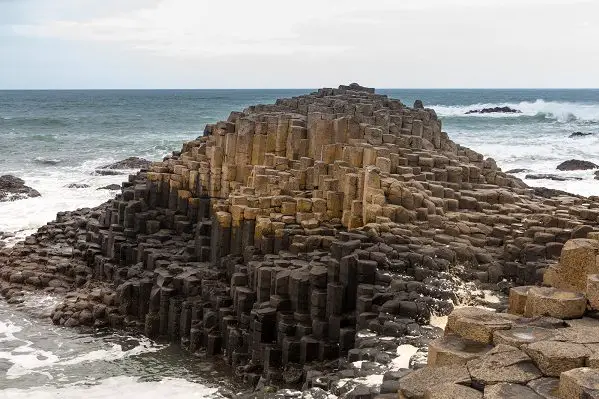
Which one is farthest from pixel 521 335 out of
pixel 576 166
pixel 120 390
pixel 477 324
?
pixel 576 166

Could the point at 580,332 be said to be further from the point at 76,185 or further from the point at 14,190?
the point at 76,185

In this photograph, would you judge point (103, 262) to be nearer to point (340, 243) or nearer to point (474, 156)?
point (340, 243)

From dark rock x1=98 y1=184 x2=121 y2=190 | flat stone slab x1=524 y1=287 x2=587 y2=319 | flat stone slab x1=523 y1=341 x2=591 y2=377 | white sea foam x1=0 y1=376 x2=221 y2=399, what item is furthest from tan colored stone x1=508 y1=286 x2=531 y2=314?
dark rock x1=98 y1=184 x2=121 y2=190

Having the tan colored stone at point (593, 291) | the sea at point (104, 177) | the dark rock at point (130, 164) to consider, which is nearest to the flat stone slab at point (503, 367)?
the tan colored stone at point (593, 291)

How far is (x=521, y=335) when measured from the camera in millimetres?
8336

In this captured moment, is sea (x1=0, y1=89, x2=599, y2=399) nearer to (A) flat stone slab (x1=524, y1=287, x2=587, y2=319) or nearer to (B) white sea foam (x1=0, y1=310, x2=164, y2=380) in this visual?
(B) white sea foam (x1=0, y1=310, x2=164, y2=380)

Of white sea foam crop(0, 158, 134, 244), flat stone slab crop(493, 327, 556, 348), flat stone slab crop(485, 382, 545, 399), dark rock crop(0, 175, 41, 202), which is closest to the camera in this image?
flat stone slab crop(485, 382, 545, 399)

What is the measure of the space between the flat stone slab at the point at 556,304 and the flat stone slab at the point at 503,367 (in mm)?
1372

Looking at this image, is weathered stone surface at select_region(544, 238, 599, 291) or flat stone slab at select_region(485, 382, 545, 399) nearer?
flat stone slab at select_region(485, 382, 545, 399)

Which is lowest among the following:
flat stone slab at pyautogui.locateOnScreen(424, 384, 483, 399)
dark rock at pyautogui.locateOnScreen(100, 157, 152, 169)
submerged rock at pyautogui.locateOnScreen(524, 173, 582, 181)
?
dark rock at pyautogui.locateOnScreen(100, 157, 152, 169)

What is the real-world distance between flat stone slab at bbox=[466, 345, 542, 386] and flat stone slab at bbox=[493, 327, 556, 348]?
0.20 meters

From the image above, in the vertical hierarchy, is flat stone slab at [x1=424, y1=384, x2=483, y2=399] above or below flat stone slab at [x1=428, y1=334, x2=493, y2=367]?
above

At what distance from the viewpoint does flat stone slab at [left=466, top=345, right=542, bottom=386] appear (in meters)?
7.32

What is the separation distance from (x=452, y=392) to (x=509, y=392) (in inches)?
20.0
